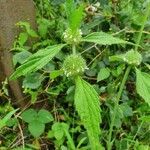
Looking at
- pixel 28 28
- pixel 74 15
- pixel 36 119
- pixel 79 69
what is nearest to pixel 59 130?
pixel 36 119

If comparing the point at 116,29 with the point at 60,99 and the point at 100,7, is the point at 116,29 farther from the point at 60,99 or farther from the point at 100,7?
the point at 60,99

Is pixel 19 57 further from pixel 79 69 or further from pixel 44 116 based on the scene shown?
pixel 79 69

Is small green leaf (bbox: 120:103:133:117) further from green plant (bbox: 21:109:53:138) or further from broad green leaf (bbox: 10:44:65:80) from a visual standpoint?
broad green leaf (bbox: 10:44:65:80)

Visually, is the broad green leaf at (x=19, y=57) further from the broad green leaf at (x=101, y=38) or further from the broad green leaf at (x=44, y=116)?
the broad green leaf at (x=101, y=38)

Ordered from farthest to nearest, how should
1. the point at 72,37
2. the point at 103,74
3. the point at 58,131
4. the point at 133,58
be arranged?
the point at 103,74 → the point at 58,131 → the point at 133,58 → the point at 72,37

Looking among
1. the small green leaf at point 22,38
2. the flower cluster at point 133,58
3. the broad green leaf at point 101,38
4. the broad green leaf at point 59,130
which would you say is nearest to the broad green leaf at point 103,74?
the broad green leaf at point 59,130

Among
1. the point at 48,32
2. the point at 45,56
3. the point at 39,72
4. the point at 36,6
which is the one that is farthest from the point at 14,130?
the point at 45,56
